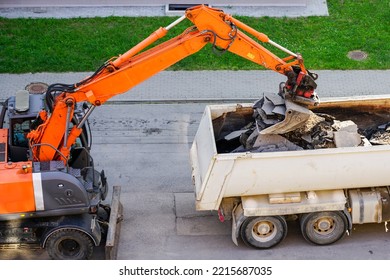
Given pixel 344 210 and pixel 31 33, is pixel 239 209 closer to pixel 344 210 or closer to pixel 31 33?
pixel 344 210

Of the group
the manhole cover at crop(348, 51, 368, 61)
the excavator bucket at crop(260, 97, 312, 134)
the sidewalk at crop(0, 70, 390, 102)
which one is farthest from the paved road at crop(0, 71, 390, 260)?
the excavator bucket at crop(260, 97, 312, 134)

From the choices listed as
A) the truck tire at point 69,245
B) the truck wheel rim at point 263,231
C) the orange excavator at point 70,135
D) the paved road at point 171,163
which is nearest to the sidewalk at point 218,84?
the paved road at point 171,163

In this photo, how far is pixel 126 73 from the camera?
13.6 m

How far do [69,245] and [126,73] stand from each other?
2914 mm

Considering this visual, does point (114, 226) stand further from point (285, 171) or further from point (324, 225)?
point (324, 225)

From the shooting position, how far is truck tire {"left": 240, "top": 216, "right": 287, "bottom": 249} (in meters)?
14.0

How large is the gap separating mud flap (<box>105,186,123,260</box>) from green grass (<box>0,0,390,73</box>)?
17.2 ft

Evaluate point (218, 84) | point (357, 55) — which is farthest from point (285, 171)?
point (357, 55)

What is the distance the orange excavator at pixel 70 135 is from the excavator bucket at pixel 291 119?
153mm

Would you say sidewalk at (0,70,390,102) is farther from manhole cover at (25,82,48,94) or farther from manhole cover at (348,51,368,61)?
manhole cover at (348,51,368,61)

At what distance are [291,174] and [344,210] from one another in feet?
3.80

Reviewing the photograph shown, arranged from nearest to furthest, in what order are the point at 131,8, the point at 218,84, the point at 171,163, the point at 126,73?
1. the point at 126,73
2. the point at 171,163
3. the point at 218,84
4. the point at 131,8

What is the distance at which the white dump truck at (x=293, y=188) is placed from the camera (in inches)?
533

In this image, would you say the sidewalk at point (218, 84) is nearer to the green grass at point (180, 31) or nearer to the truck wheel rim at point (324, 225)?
Result: the green grass at point (180, 31)
